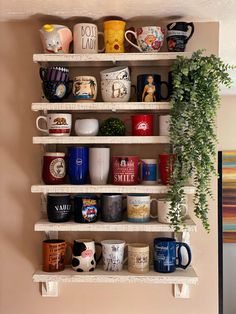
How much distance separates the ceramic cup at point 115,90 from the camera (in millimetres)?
1690

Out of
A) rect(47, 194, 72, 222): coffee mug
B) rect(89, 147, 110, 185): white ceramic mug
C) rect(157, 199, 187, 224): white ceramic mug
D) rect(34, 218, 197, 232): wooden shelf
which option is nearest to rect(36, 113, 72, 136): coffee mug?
rect(89, 147, 110, 185): white ceramic mug

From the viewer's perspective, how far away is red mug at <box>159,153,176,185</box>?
65.6 inches

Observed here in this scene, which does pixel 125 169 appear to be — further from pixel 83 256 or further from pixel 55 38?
pixel 55 38

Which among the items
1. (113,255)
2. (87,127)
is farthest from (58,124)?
(113,255)

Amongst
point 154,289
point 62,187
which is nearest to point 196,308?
point 154,289

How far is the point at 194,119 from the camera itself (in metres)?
1.61

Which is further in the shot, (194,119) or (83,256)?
(83,256)

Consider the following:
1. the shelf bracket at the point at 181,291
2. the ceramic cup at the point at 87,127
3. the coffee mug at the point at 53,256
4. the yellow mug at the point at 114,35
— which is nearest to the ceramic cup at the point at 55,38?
the yellow mug at the point at 114,35

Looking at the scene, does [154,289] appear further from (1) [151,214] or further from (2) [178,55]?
(2) [178,55]

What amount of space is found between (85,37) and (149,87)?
0.30 metres

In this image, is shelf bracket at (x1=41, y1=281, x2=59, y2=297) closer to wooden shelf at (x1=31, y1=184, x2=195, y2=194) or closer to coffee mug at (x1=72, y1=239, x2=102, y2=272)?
coffee mug at (x1=72, y1=239, x2=102, y2=272)

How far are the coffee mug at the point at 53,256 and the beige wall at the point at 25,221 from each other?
4.5 inches

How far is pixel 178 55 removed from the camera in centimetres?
166

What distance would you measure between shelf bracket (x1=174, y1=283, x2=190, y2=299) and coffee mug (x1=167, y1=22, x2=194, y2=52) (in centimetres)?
91
